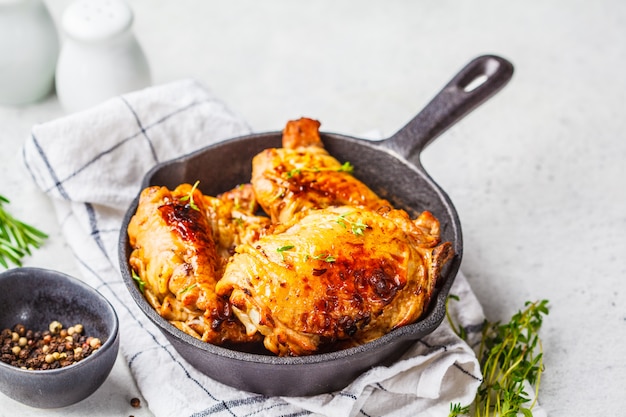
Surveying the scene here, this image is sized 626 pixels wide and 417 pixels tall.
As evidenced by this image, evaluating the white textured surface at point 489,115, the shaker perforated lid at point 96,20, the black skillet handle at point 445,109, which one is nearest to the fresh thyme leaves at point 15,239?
the white textured surface at point 489,115

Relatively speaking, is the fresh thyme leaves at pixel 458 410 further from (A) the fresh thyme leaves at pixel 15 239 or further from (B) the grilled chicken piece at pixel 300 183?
(A) the fresh thyme leaves at pixel 15 239

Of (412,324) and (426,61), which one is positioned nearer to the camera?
(412,324)

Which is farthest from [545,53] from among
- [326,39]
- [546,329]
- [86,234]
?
[86,234]

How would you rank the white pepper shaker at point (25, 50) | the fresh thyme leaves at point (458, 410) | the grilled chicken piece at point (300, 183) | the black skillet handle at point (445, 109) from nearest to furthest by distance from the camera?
the fresh thyme leaves at point (458, 410), the grilled chicken piece at point (300, 183), the black skillet handle at point (445, 109), the white pepper shaker at point (25, 50)

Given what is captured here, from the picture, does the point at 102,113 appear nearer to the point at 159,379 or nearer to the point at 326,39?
the point at 159,379

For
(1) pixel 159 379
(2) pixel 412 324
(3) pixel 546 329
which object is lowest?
(1) pixel 159 379

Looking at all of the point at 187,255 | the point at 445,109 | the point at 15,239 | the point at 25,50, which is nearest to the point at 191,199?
the point at 187,255
